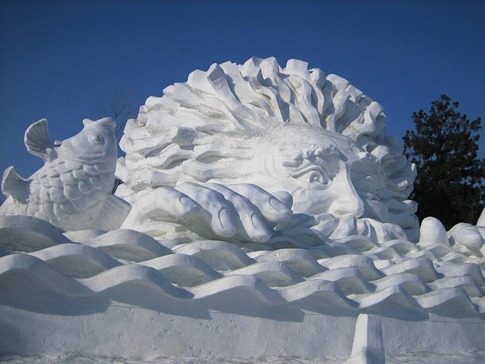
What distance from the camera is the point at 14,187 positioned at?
13.0 ft

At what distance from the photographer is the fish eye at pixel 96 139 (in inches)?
158

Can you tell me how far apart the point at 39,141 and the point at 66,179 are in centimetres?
39

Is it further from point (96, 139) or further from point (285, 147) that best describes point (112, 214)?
point (285, 147)

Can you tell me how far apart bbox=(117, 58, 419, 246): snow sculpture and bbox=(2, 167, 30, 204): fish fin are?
1341mm

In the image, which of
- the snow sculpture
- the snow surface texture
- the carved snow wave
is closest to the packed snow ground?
the snow surface texture

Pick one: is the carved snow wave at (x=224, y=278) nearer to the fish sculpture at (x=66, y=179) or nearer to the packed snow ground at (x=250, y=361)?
the packed snow ground at (x=250, y=361)

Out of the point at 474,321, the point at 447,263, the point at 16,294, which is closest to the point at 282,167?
the point at 447,263

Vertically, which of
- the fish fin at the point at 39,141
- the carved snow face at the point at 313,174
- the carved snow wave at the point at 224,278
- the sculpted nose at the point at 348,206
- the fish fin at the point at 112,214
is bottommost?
the carved snow wave at the point at 224,278

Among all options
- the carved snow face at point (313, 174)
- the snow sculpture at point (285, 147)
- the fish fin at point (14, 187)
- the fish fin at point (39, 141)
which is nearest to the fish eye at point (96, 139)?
the fish fin at point (39, 141)

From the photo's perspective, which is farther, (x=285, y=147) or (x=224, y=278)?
(x=285, y=147)

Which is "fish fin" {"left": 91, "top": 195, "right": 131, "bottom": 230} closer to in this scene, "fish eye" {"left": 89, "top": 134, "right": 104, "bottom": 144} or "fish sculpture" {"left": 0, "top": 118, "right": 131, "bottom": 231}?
"fish sculpture" {"left": 0, "top": 118, "right": 131, "bottom": 231}

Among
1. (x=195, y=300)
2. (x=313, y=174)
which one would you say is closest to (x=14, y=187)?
(x=195, y=300)

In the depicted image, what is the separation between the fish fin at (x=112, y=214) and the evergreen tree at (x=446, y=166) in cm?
1067

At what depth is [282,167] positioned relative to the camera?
5.14 meters
